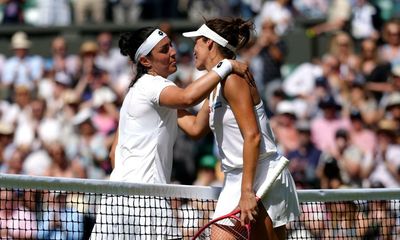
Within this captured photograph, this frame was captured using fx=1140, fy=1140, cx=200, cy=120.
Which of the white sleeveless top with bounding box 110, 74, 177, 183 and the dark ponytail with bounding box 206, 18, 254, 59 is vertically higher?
the dark ponytail with bounding box 206, 18, 254, 59

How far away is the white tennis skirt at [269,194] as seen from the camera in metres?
7.25

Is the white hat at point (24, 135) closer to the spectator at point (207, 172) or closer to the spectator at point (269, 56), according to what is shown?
→ the spectator at point (207, 172)

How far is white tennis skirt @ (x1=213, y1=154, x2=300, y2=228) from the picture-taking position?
23.8 feet

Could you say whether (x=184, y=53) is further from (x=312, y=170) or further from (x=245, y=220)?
(x=245, y=220)

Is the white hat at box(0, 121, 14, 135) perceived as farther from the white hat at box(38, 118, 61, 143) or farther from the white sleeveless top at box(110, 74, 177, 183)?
the white sleeveless top at box(110, 74, 177, 183)

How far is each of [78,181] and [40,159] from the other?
753 centimetres

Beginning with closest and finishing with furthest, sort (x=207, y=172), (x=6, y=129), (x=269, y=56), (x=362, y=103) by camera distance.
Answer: (x=207, y=172), (x=362, y=103), (x=6, y=129), (x=269, y=56)

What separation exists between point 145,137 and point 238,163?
2.39ft

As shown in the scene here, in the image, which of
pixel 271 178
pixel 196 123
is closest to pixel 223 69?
pixel 271 178

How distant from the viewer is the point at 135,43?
26.0ft

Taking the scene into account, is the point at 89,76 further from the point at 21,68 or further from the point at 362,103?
the point at 362,103

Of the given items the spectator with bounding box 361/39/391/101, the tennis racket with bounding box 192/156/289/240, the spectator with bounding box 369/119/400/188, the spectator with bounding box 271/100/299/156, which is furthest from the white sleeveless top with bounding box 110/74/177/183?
the spectator with bounding box 361/39/391/101

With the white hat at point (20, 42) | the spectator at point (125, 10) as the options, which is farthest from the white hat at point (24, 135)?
the spectator at point (125, 10)

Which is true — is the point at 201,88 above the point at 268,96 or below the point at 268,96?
above
